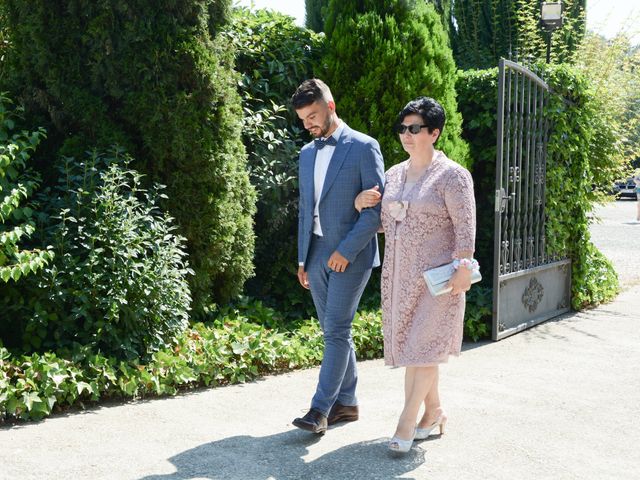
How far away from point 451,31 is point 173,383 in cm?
892

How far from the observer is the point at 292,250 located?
23.7ft

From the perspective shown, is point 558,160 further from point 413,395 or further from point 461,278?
point 413,395

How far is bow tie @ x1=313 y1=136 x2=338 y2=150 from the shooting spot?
442cm

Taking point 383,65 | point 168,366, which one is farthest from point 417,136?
point 383,65

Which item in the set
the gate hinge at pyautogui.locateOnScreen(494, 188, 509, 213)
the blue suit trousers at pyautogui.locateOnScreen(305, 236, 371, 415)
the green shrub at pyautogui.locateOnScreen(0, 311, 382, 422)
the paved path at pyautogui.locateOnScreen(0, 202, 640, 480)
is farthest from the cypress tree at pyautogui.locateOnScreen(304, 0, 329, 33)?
the blue suit trousers at pyautogui.locateOnScreen(305, 236, 371, 415)

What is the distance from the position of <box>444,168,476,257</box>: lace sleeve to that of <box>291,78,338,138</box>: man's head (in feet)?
2.56

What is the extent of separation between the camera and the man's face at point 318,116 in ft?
14.2

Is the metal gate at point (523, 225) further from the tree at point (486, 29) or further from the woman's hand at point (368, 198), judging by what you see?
the tree at point (486, 29)

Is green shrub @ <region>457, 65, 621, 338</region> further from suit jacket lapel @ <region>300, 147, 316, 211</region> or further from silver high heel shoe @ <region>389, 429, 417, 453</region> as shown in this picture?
silver high heel shoe @ <region>389, 429, 417, 453</region>

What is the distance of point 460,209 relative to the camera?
13.1 feet

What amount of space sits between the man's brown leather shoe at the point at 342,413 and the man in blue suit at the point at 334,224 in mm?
149

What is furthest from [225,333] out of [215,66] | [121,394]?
[215,66]

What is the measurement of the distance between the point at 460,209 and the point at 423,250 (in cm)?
28

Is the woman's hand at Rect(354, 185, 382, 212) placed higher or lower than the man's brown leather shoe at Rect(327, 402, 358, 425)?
higher
